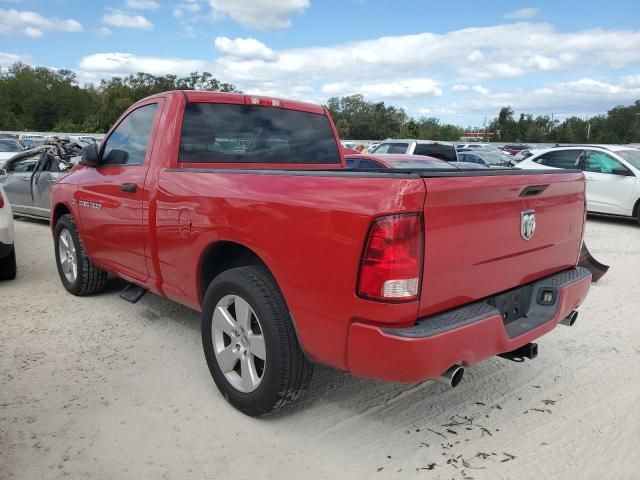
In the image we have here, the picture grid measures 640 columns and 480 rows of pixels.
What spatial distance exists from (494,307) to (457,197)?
675mm

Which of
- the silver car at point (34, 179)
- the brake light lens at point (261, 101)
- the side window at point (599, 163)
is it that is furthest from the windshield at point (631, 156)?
the silver car at point (34, 179)

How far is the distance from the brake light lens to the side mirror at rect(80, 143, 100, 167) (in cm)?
142

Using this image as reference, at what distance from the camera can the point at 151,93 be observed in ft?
312

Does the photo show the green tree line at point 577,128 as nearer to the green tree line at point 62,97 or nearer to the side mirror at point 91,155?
the green tree line at point 62,97

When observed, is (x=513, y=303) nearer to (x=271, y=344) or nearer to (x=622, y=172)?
(x=271, y=344)

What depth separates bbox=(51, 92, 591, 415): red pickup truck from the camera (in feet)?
7.69

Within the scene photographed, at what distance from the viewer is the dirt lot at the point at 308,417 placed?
2.70 m

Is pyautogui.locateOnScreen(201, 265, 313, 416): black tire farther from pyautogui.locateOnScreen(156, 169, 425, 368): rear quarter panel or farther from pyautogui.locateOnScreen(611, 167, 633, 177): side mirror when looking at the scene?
pyautogui.locateOnScreen(611, 167, 633, 177): side mirror

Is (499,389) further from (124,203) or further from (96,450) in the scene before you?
(124,203)

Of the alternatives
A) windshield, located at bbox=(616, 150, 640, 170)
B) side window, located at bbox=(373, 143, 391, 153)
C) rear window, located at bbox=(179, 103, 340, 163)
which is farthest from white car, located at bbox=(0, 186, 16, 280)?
side window, located at bbox=(373, 143, 391, 153)

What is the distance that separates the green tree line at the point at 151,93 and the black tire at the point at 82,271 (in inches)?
3081

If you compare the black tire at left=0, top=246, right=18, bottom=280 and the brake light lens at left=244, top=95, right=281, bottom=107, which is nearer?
the brake light lens at left=244, top=95, right=281, bottom=107

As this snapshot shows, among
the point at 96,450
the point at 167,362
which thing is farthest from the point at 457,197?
the point at 167,362

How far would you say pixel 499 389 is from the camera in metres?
3.53
